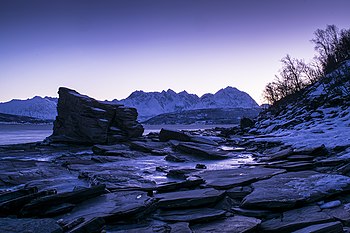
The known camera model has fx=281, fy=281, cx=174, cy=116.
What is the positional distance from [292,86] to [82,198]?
5670cm

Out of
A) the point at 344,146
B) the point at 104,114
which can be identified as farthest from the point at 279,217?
the point at 104,114

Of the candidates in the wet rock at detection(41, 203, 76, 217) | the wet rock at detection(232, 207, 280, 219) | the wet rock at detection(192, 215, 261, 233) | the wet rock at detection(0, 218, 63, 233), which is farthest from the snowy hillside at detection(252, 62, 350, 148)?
the wet rock at detection(0, 218, 63, 233)

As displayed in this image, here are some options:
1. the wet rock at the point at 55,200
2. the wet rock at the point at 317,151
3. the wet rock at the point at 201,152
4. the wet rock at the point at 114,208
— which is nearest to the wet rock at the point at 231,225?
the wet rock at the point at 114,208

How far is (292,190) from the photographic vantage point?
22.9 feet

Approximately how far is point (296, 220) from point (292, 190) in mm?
1702

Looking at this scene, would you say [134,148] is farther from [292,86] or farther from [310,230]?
[292,86]

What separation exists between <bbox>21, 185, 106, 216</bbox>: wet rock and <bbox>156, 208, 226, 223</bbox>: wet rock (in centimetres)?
206

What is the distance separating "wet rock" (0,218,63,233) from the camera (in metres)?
4.88

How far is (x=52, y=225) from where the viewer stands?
5055 millimetres

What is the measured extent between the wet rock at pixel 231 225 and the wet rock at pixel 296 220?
228mm

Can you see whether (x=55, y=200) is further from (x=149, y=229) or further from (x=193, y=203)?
(x=193, y=203)

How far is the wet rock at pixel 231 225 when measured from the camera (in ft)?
16.8

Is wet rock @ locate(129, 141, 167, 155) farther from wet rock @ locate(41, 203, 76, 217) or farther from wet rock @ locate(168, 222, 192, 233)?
wet rock @ locate(168, 222, 192, 233)

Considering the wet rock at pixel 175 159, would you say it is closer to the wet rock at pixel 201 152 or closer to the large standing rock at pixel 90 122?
the wet rock at pixel 201 152
